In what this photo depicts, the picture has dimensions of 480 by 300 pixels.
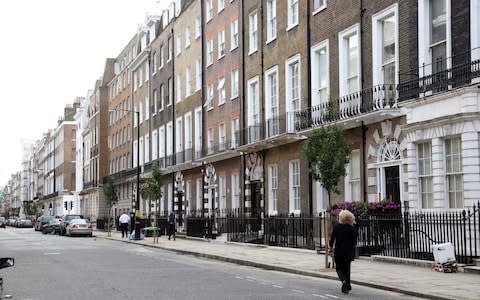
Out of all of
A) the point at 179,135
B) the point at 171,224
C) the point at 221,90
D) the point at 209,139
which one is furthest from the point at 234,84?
the point at 179,135

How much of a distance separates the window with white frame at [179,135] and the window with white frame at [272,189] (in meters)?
15.4

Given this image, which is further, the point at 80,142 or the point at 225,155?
the point at 80,142

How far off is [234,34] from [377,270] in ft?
76.1

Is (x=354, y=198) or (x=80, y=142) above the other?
(x=80, y=142)

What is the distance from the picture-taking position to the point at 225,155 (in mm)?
37750

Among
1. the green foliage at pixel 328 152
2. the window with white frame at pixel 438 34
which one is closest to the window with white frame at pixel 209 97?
the window with white frame at pixel 438 34

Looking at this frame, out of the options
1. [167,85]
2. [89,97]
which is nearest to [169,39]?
[167,85]

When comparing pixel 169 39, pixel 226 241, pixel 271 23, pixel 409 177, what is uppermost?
pixel 169 39

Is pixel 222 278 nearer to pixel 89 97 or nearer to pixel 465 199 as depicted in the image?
pixel 465 199

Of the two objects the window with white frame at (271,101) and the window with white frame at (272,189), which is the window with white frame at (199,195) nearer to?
the window with white frame at (272,189)

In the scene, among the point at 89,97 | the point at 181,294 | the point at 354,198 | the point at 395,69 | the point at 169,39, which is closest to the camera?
the point at 181,294

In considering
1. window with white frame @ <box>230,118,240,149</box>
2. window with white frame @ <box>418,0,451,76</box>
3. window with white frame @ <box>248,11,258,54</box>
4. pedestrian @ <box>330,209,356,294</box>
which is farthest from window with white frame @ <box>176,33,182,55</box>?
pedestrian @ <box>330,209,356,294</box>

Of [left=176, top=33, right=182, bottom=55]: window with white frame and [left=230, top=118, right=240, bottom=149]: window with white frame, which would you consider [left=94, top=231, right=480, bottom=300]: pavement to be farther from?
[left=176, top=33, right=182, bottom=55]: window with white frame

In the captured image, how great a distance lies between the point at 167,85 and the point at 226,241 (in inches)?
869
